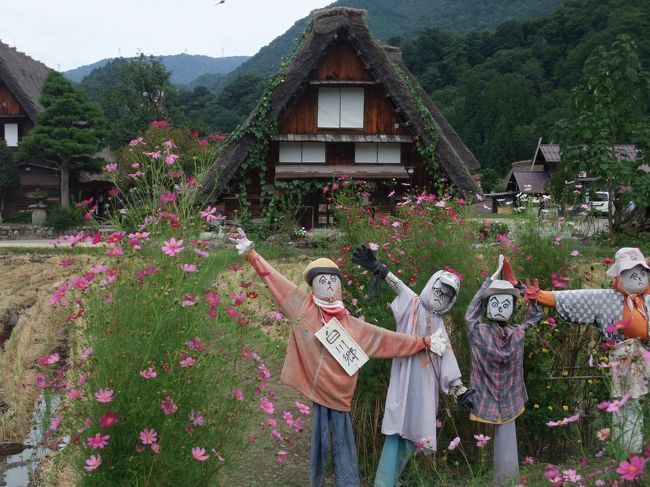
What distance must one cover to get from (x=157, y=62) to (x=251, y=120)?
22.5 metres

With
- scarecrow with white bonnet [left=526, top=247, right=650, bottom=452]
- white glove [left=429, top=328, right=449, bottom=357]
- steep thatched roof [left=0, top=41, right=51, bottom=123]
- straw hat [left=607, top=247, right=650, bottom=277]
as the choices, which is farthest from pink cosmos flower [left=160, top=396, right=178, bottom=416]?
steep thatched roof [left=0, top=41, right=51, bottom=123]

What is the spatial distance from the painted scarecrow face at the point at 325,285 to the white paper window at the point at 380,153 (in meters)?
10.6

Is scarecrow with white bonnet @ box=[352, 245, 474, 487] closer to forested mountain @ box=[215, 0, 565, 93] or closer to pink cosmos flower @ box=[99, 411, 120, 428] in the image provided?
pink cosmos flower @ box=[99, 411, 120, 428]

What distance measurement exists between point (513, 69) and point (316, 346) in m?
51.1

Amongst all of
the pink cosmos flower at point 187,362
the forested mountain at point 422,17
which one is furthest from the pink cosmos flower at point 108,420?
the forested mountain at point 422,17

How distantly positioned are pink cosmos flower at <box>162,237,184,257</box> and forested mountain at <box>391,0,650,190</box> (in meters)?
36.1

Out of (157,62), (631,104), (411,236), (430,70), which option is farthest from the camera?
(430,70)

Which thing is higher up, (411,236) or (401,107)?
(401,107)

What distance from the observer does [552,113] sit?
1545 inches

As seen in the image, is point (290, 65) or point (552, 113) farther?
point (552, 113)

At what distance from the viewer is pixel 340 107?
13.8 meters

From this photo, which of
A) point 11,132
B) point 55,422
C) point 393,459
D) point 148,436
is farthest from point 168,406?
point 11,132

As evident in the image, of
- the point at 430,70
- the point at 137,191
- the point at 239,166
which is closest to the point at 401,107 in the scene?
the point at 239,166

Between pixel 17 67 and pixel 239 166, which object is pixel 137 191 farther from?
pixel 17 67
